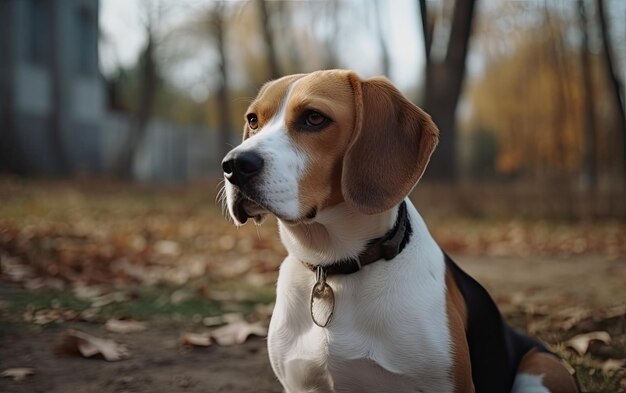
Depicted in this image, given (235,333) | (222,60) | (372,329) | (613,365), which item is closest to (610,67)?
(613,365)

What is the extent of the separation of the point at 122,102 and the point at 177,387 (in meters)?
37.1

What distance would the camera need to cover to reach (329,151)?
2.98m

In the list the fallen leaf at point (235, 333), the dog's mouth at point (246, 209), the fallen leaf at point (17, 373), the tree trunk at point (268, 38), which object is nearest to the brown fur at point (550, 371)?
the dog's mouth at point (246, 209)

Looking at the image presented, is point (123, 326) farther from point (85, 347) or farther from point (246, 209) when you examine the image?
point (246, 209)

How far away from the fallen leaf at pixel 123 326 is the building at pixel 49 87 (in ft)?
54.7

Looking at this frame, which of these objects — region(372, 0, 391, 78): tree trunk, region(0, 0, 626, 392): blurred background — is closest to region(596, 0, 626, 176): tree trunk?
region(0, 0, 626, 392): blurred background

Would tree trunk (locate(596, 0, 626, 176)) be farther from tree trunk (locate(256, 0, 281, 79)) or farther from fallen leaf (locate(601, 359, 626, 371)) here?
fallen leaf (locate(601, 359, 626, 371))

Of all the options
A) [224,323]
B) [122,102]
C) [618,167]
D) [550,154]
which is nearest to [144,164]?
[122,102]

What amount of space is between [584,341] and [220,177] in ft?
10.9

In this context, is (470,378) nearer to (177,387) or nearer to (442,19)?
(177,387)

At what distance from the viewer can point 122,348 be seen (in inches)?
168

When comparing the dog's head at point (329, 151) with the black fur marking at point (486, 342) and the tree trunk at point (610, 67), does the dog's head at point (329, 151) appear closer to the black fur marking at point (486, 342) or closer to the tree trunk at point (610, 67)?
the black fur marking at point (486, 342)

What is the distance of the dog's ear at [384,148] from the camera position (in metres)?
2.91

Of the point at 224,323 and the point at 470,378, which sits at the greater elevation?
the point at 470,378
